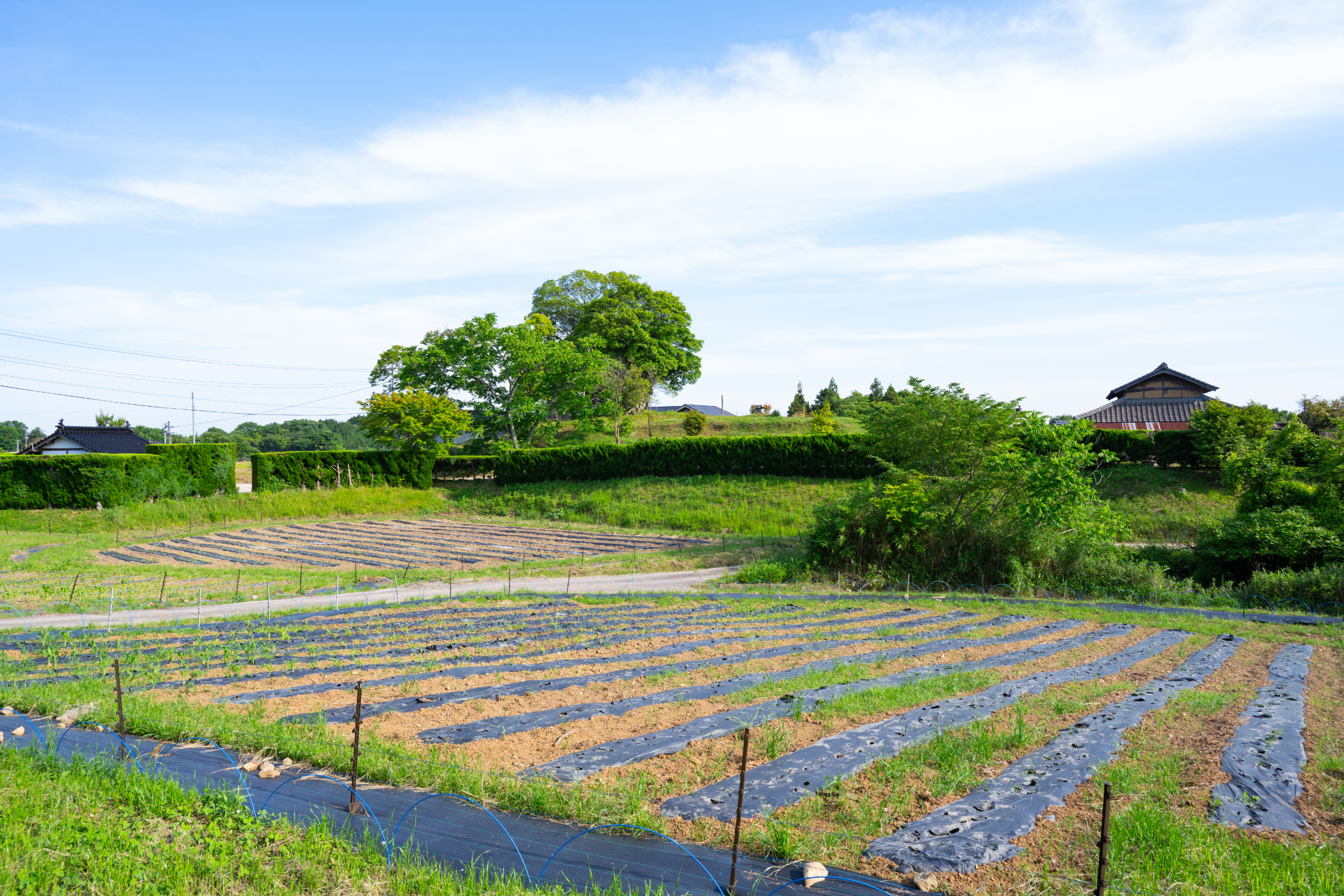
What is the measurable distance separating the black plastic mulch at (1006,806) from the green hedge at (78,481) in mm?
31248

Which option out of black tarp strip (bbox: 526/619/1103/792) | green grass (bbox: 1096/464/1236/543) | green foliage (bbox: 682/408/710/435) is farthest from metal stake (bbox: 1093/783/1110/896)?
green foliage (bbox: 682/408/710/435)

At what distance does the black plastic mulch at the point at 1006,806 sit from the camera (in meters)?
3.91

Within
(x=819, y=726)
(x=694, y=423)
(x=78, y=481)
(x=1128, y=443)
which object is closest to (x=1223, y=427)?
(x=1128, y=443)

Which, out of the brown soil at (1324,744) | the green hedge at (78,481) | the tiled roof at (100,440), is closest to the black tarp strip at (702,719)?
the brown soil at (1324,744)

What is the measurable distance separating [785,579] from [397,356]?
102 feet

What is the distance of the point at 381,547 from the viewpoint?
22.2 metres

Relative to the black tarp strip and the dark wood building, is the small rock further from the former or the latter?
the dark wood building

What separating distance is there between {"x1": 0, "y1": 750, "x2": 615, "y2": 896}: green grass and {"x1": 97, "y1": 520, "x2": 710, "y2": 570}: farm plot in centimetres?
1380

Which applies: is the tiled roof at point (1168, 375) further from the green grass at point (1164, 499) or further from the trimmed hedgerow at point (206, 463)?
the trimmed hedgerow at point (206, 463)

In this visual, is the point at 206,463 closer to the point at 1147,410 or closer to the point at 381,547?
the point at 381,547

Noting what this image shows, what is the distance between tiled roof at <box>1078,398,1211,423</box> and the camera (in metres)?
35.9

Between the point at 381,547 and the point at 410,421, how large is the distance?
45.6ft

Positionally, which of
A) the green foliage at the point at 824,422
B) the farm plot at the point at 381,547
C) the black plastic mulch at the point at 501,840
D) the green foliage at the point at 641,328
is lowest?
the farm plot at the point at 381,547

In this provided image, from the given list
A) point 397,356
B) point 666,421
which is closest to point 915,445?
point 666,421
